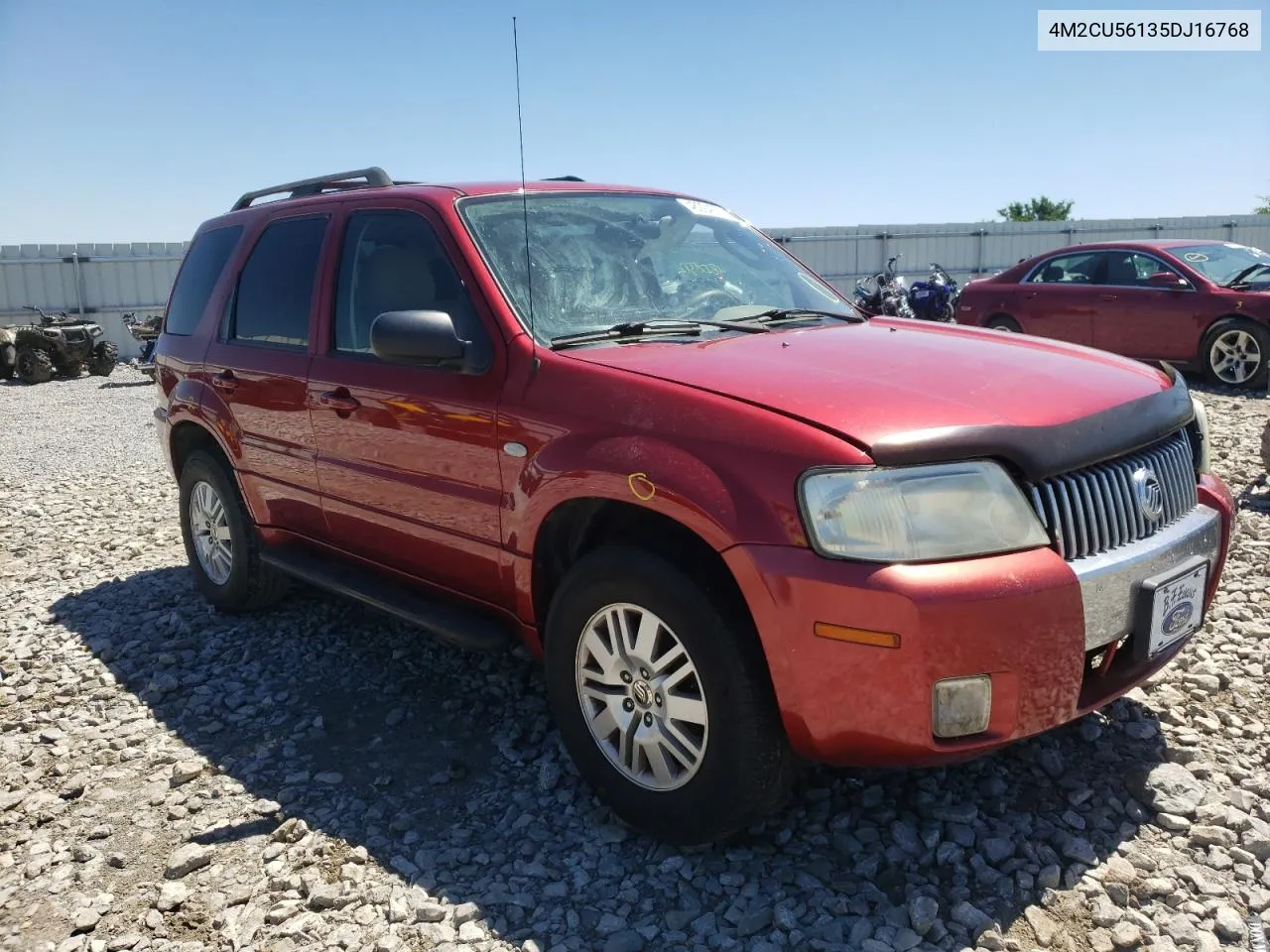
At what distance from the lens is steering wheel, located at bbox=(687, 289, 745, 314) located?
367 centimetres

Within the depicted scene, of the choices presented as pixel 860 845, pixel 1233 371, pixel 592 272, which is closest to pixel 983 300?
pixel 1233 371

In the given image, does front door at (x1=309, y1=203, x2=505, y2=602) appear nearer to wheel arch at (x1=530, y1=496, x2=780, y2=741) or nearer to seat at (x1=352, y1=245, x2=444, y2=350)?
seat at (x1=352, y1=245, x2=444, y2=350)

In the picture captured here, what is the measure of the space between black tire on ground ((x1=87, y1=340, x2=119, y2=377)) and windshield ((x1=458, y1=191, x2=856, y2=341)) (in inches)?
717

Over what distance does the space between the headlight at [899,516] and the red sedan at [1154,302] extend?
924cm

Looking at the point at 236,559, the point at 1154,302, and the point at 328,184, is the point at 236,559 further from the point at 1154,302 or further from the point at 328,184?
the point at 1154,302

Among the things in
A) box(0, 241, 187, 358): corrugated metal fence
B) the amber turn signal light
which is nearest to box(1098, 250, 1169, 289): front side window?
the amber turn signal light

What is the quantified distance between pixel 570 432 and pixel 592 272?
A: 900mm

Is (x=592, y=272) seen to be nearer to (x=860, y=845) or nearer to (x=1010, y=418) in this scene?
(x=1010, y=418)

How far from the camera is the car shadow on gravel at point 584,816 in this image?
105 inches

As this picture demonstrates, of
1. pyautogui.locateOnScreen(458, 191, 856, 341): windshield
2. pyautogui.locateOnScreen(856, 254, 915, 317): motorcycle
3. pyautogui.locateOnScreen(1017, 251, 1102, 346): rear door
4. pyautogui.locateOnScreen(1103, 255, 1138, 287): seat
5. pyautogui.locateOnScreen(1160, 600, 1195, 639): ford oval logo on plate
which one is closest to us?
pyautogui.locateOnScreen(1160, 600, 1195, 639): ford oval logo on plate

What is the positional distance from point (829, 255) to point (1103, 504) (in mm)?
21996

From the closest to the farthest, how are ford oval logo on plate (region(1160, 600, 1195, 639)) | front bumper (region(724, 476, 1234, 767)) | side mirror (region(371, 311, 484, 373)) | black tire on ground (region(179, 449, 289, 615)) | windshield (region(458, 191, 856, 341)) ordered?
front bumper (region(724, 476, 1234, 767)) < ford oval logo on plate (region(1160, 600, 1195, 639)) < side mirror (region(371, 311, 484, 373)) < windshield (region(458, 191, 856, 341)) < black tire on ground (region(179, 449, 289, 615))

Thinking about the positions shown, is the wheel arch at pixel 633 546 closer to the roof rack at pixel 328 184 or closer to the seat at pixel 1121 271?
the roof rack at pixel 328 184

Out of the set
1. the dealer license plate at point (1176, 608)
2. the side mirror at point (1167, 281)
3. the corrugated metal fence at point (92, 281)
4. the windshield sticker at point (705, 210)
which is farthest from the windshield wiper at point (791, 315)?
the corrugated metal fence at point (92, 281)
